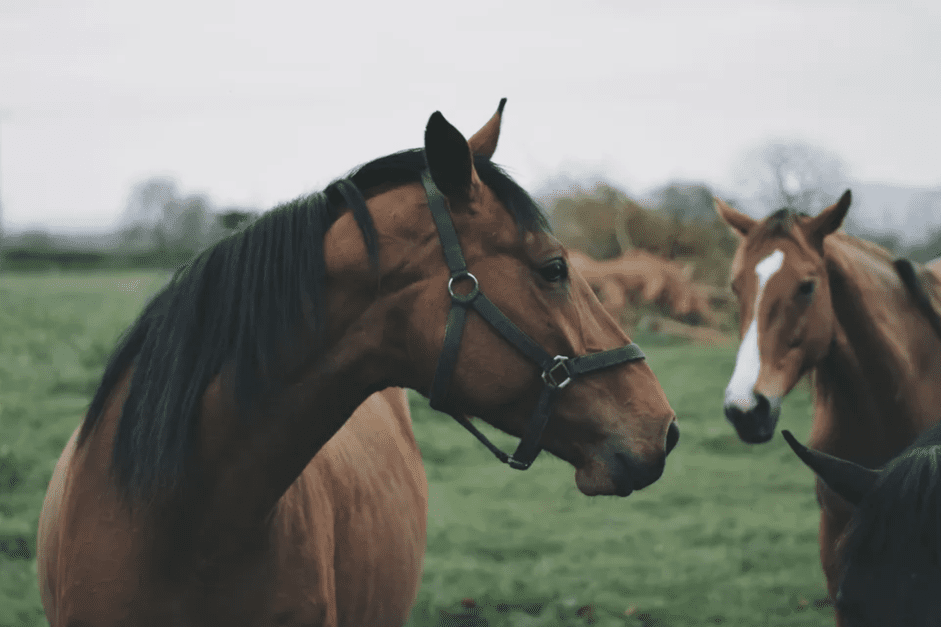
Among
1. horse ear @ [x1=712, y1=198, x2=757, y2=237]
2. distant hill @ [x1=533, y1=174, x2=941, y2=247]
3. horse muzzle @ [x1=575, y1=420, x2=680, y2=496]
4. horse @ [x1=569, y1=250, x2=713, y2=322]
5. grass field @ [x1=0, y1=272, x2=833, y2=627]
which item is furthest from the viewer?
horse @ [x1=569, y1=250, x2=713, y2=322]

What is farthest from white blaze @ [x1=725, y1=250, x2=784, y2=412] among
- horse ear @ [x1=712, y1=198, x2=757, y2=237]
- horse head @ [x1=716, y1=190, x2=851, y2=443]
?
horse ear @ [x1=712, y1=198, x2=757, y2=237]

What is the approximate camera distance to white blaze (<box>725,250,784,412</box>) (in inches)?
140

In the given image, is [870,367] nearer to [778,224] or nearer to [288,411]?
[778,224]

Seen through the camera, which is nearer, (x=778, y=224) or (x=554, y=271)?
(x=554, y=271)

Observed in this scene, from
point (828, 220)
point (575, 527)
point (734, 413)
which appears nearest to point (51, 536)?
point (734, 413)

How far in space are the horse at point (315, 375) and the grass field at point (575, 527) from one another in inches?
52.5

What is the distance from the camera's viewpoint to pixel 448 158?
5.85ft

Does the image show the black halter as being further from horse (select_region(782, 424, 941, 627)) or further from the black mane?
the black mane

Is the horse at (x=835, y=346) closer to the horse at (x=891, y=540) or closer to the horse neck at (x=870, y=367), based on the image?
the horse neck at (x=870, y=367)

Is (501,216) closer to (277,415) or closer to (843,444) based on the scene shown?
(277,415)

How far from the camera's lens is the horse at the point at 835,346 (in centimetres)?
354

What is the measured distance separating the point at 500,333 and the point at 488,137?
1.83 ft

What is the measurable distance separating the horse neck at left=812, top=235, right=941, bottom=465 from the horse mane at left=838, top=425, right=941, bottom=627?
1.84 m

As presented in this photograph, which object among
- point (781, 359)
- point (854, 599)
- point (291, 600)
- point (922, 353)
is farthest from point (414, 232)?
point (922, 353)
